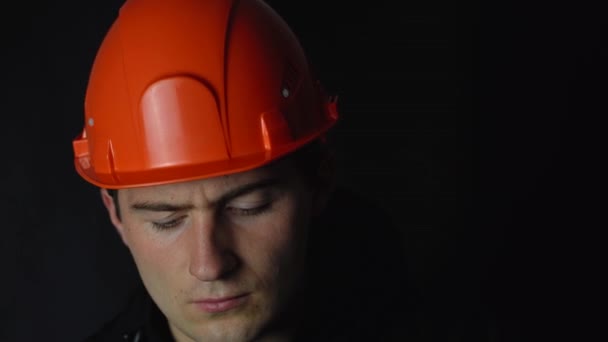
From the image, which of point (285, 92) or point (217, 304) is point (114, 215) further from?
point (285, 92)

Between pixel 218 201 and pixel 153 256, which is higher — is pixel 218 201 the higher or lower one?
the higher one

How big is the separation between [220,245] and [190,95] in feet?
0.92

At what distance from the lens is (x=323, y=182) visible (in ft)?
5.52

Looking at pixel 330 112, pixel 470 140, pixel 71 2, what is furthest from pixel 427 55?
pixel 71 2

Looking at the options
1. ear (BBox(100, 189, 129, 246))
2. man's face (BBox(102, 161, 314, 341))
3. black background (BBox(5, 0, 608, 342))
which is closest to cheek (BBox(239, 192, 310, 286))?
man's face (BBox(102, 161, 314, 341))

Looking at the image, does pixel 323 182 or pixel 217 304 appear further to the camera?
pixel 323 182

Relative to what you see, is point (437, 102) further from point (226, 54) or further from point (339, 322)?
point (226, 54)

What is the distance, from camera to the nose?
1.35m

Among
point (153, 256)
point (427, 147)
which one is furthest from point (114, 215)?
point (427, 147)

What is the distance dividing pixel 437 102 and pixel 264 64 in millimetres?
1357

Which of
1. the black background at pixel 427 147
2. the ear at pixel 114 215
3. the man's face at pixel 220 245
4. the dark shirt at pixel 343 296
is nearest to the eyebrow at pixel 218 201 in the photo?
the man's face at pixel 220 245

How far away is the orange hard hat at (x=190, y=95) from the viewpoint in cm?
135

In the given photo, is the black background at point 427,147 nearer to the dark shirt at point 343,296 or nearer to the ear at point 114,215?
the dark shirt at point 343,296

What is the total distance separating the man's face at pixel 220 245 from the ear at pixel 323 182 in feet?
0.54
